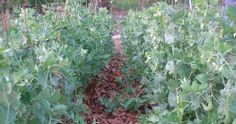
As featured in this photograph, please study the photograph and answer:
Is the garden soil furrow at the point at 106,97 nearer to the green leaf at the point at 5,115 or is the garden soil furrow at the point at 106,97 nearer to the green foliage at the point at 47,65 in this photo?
the green foliage at the point at 47,65

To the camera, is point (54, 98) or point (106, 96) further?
point (106, 96)

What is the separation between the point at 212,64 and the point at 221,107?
0.59 ft

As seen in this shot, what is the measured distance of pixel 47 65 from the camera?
1634mm

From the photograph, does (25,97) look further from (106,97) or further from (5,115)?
(106,97)

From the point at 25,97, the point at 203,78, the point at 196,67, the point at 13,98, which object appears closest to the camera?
the point at 13,98

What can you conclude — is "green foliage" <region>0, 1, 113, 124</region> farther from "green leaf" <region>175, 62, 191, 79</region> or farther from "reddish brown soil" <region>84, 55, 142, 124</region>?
"green leaf" <region>175, 62, 191, 79</region>

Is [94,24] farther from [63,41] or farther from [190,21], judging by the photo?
[190,21]

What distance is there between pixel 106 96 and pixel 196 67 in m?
2.53

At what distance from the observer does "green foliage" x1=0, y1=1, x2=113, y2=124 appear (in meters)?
1.37

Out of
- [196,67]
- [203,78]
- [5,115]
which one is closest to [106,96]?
[196,67]

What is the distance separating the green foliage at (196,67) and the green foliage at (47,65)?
478mm

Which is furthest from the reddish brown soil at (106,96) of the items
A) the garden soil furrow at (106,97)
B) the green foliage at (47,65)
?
the green foliage at (47,65)

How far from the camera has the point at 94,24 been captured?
462cm

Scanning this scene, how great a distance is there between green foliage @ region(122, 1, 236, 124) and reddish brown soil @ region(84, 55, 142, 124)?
2.50ft
